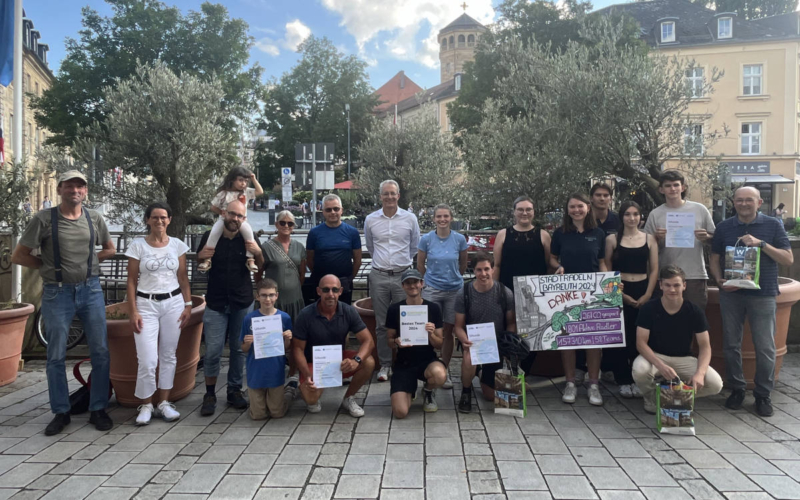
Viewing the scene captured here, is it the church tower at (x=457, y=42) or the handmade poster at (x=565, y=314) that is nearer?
the handmade poster at (x=565, y=314)

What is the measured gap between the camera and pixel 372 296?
18.5 feet

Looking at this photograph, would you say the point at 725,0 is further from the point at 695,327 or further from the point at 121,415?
the point at 121,415

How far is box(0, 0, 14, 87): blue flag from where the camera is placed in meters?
8.17

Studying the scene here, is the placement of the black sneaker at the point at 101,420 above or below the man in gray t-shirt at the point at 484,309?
below

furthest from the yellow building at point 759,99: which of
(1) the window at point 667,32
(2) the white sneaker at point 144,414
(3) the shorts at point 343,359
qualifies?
(2) the white sneaker at point 144,414

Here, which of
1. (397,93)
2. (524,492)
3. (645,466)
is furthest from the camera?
(397,93)

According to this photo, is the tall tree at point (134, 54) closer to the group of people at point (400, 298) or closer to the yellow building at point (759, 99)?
the group of people at point (400, 298)

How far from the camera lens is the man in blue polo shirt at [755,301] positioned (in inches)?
184

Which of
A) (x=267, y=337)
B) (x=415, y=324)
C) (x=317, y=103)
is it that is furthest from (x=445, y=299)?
(x=317, y=103)

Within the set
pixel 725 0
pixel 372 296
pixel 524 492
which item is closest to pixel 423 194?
pixel 372 296

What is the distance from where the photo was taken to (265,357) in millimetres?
4660

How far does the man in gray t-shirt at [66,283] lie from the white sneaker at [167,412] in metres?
0.38

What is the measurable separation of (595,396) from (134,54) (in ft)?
85.2

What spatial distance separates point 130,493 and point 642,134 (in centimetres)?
740
